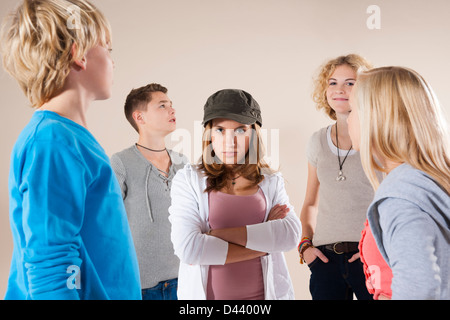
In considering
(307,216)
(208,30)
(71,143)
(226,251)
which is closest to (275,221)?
(226,251)

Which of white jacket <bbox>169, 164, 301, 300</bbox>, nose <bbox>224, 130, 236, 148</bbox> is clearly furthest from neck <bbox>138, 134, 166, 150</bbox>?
nose <bbox>224, 130, 236, 148</bbox>

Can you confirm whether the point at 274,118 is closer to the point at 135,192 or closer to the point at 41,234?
the point at 135,192

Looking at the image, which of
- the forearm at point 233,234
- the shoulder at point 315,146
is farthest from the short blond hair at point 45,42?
the shoulder at point 315,146

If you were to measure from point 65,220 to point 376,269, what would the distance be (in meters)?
0.78

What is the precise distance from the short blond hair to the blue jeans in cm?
109

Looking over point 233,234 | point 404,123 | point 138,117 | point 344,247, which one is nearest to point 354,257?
point 344,247

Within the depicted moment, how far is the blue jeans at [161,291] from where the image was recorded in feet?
5.87

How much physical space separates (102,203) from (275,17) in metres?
2.05

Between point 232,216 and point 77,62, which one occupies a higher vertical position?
point 77,62

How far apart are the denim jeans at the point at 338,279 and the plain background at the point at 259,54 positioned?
0.73 meters

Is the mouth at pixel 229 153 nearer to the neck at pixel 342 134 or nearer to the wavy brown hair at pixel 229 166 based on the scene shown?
the wavy brown hair at pixel 229 166

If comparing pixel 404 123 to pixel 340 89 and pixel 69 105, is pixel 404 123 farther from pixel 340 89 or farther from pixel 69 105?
pixel 340 89

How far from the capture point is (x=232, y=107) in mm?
1537

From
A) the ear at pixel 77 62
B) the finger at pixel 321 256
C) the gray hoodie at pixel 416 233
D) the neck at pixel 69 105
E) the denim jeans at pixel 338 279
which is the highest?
the ear at pixel 77 62
